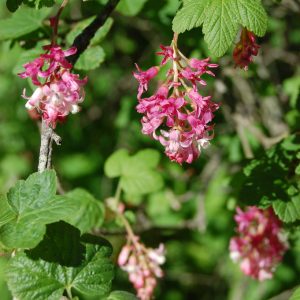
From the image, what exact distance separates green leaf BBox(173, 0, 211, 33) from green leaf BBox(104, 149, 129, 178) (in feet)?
5.42

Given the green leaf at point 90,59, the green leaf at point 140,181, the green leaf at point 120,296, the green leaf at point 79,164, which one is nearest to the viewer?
the green leaf at point 120,296

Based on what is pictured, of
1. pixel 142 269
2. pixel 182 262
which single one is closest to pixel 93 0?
pixel 142 269

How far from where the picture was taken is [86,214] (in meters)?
3.31

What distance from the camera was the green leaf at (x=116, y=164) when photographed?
3738 millimetres

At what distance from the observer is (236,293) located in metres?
5.25

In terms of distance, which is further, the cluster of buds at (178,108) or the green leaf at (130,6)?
the green leaf at (130,6)

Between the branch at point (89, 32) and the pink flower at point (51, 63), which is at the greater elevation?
the pink flower at point (51, 63)

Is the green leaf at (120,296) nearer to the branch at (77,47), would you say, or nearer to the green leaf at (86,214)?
the branch at (77,47)

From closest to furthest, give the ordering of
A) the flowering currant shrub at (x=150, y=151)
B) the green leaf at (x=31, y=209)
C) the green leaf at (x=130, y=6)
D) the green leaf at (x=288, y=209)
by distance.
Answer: the green leaf at (x=31, y=209), the flowering currant shrub at (x=150, y=151), the green leaf at (x=288, y=209), the green leaf at (x=130, y=6)

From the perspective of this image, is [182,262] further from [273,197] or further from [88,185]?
[273,197]

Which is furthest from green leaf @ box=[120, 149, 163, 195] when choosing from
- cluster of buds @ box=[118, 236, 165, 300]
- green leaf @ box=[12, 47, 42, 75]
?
green leaf @ box=[12, 47, 42, 75]

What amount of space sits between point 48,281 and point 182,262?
150 inches

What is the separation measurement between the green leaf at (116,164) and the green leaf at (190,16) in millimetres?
1653

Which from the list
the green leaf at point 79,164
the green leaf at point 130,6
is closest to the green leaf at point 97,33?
the green leaf at point 130,6
